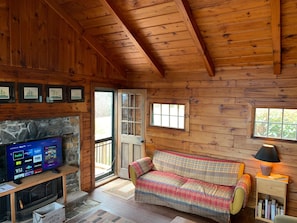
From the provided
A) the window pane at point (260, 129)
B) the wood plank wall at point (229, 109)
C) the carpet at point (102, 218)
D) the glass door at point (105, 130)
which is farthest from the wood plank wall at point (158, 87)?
the carpet at point (102, 218)

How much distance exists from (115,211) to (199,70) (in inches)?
114

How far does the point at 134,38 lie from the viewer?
377 centimetres

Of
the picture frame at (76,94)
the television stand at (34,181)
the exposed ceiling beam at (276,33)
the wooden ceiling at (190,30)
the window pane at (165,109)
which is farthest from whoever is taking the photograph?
the window pane at (165,109)

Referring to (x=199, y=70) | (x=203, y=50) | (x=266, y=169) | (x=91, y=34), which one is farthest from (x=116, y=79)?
(x=266, y=169)

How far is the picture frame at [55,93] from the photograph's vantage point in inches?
143

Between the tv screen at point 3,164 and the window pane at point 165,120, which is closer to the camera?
the tv screen at point 3,164

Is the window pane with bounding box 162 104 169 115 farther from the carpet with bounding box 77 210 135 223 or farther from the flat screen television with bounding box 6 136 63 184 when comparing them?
the carpet with bounding box 77 210 135 223

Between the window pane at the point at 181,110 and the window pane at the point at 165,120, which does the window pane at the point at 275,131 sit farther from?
the window pane at the point at 165,120

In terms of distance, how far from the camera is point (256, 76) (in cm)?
376

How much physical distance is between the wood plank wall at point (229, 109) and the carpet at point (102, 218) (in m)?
1.79

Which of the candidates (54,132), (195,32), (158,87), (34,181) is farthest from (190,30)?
(34,181)

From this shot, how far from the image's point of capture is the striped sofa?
334 centimetres

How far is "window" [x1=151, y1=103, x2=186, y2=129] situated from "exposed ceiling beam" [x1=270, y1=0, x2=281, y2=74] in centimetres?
176

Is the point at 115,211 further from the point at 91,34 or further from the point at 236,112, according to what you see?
the point at 91,34
